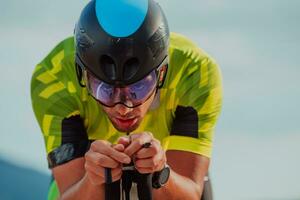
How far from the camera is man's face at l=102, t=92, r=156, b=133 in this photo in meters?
4.72

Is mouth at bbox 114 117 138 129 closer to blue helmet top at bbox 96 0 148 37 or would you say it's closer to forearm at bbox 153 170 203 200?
forearm at bbox 153 170 203 200

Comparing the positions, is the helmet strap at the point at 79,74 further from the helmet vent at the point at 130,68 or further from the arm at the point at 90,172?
the arm at the point at 90,172

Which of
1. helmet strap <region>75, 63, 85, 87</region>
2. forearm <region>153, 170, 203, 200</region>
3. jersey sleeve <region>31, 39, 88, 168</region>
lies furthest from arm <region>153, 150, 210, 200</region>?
helmet strap <region>75, 63, 85, 87</region>

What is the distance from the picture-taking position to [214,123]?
5527 millimetres

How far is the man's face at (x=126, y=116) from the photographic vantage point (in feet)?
15.5

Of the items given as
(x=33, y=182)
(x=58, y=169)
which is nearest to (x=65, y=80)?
(x=58, y=169)

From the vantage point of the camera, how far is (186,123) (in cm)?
539

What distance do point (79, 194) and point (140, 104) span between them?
25.3 inches

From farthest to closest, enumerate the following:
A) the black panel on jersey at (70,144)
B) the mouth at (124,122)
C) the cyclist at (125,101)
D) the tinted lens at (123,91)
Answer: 1. the black panel on jersey at (70,144)
2. the mouth at (124,122)
3. the tinted lens at (123,91)
4. the cyclist at (125,101)

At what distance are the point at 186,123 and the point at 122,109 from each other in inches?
31.4

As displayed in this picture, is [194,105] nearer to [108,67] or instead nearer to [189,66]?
[189,66]

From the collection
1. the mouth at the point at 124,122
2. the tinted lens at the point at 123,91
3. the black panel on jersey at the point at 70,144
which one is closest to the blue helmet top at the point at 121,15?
the tinted lens at the point at 123,91

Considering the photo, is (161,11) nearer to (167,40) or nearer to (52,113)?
(167,40)

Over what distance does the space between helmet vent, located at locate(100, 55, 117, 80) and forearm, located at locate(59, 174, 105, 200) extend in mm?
597
